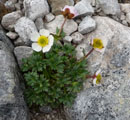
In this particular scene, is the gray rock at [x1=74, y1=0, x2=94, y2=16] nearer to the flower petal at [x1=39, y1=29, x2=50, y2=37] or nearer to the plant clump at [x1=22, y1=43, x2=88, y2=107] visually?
the plant clump at [x1=22, y1=43, x2=88, y2=107]

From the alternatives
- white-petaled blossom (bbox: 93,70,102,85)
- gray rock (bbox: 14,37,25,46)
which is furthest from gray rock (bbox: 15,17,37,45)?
white-petaled blossom (bbox: 93,70,102,85)

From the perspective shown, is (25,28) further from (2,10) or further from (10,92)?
(10,92)

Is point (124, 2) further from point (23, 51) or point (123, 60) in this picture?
point (23, 51)

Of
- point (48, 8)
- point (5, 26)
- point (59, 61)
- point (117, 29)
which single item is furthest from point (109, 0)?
point (5, 26)

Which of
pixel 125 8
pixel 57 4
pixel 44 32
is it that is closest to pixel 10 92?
pixel 44 32

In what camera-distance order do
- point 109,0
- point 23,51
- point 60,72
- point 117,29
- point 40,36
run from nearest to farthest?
point 40,36 → point 60,72 → point 23,51 → point 117,29 → point 109,0

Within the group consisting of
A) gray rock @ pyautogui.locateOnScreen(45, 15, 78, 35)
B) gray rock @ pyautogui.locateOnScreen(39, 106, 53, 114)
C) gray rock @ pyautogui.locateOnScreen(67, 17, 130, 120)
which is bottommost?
gray rock @ pyautogui.locateOnScreen(39, 106, 53, 114)
